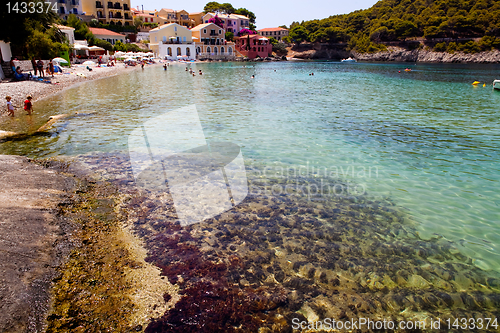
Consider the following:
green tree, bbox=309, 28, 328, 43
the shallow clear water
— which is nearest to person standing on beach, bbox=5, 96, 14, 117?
the shallow clear water

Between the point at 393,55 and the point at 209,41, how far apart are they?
65.8 m

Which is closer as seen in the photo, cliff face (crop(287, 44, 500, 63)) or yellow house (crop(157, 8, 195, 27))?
cliff face (crop(287, 44, 500, 63))

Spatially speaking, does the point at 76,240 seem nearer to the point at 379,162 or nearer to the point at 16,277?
the point at 16,277

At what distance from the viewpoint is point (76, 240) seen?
5121mm

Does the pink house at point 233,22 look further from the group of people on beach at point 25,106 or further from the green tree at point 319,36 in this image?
the group of people on beach at point 25,106

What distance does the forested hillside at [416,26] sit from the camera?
3711 inches

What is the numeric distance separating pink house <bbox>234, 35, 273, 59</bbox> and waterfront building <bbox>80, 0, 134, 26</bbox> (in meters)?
39.2

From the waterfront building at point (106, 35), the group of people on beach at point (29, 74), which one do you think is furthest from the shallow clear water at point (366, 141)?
the waterfront building at point (106, 35)

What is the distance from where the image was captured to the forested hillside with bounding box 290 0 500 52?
309ft

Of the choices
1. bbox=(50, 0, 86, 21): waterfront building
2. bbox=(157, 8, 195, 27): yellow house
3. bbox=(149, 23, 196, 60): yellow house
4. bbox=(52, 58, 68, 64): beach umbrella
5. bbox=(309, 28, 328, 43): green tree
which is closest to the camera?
bbox=(52, 58, 68, 64): beach umbrella

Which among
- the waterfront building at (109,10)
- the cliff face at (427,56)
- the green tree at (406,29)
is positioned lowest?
the cliff face at (427,56)

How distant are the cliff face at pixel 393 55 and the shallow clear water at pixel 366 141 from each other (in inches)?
3423

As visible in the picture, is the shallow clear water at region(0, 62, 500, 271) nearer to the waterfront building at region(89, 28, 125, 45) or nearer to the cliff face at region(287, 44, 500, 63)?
the waterfront building at region(89, 28, 125, 45)

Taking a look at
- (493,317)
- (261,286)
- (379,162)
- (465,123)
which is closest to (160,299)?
(261,286)
